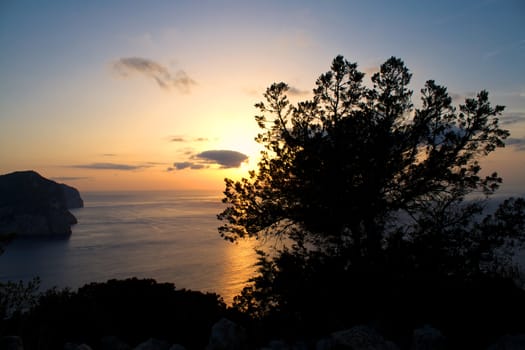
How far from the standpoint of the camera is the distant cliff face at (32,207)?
140 meters

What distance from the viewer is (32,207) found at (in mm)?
150000

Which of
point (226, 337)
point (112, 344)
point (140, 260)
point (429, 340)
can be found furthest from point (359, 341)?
point (140, 260)

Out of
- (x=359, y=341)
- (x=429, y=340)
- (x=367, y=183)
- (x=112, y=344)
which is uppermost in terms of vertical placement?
(x=367, y=183)

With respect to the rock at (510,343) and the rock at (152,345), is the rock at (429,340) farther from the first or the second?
the rock at (152,345)

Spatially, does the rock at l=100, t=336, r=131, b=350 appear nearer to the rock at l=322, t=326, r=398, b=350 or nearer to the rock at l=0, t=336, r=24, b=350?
the rock at l=0, t=336, r=24, b=350

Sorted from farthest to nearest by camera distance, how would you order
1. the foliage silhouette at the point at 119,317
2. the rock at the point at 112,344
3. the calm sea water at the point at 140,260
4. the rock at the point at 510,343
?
the calm sea water at the point at 140,260 → the foliage silhouette at the point at 119,317 → the rock at the point at 112,344 → the rock at the point at 510,343

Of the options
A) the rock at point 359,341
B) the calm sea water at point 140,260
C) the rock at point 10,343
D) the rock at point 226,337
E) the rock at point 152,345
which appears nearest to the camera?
the rock at point 359,341

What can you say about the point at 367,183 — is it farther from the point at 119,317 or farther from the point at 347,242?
the point at 119,317

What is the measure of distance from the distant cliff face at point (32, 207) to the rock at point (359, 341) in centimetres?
15576

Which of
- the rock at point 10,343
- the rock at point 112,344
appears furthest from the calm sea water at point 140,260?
the rock at point 10,343

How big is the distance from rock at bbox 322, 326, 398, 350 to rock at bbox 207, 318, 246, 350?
2572 mm

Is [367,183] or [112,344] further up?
[367,183]

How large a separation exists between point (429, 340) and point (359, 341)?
1497 mm

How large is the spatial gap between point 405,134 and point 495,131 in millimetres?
3403
